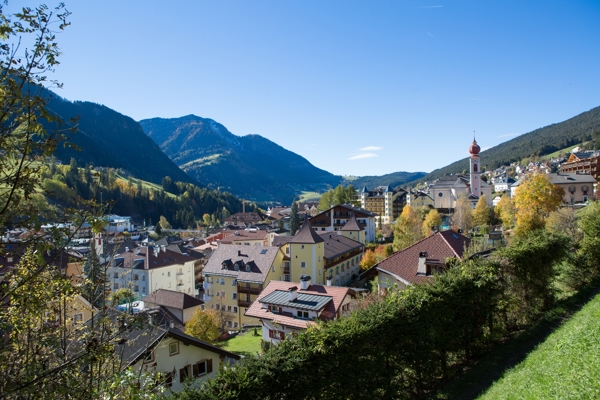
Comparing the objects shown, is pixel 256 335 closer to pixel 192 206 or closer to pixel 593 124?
pixel 192 206

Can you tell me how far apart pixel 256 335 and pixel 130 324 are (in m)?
31.1

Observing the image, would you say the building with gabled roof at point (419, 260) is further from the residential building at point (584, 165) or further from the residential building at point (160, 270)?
the residential building at point (584, 165)

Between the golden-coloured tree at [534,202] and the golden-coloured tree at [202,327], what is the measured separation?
27.5 m

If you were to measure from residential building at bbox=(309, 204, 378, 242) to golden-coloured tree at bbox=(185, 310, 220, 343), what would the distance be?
147 feet

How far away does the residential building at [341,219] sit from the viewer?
73.2m

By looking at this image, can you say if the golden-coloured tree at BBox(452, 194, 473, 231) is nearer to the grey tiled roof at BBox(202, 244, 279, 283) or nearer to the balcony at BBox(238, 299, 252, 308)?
the grey tiled roof at BBox(202, 244, 279, 283)

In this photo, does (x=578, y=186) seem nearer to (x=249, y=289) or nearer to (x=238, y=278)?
(x=249, y=289)

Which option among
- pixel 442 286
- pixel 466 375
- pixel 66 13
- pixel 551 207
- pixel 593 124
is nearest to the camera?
pixel 66 13

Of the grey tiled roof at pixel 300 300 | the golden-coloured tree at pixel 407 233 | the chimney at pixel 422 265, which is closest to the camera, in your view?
the chimney at pixel 422 265

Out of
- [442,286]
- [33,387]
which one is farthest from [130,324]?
[442,286]

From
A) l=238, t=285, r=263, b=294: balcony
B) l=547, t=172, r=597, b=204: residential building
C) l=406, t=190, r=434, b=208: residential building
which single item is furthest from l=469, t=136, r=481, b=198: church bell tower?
l=238, t=285, r=263, b=294: balcony

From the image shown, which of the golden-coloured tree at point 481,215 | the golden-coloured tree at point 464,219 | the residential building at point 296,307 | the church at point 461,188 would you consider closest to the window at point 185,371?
the residential building at point 296,307

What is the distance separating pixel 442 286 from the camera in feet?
42.1

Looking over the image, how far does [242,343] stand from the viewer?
3203 cm
